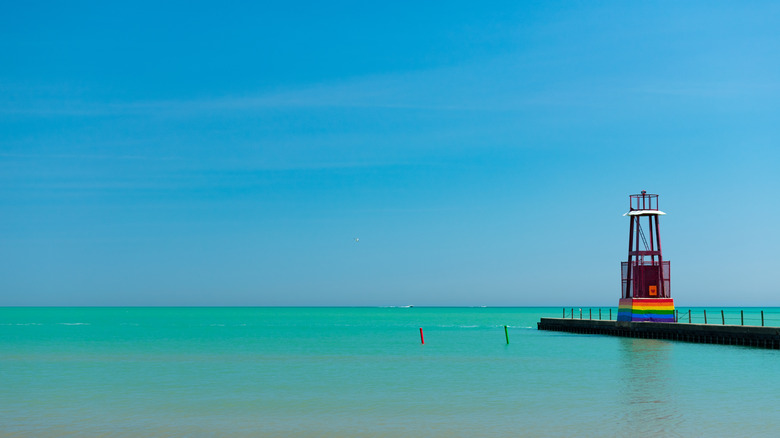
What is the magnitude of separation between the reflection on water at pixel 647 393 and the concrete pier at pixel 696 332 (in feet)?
10.9

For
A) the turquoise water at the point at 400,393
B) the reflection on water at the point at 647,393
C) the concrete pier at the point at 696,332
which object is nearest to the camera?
the reflection on water at the point at 647,393

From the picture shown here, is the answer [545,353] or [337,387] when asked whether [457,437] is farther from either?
[545,353]

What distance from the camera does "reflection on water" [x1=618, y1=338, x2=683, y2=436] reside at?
20.8m

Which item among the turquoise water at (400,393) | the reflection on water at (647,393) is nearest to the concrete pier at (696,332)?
the turquoise water at (400,393)

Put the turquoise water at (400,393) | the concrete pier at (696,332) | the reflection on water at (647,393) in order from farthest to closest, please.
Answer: the concrete pier at (696,332), the turquoise water at (400,393), the reflection on water at (647,393)

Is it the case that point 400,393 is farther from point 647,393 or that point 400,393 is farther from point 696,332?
point 696,332

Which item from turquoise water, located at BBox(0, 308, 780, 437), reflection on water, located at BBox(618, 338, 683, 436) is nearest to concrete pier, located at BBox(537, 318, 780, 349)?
turquoise water, located at BBox(0, 308, 780, 437)

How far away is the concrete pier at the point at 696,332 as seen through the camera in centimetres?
4509

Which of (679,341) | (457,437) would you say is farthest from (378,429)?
(679,341)

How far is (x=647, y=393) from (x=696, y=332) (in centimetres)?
2563

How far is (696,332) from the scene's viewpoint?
5088 centimetres

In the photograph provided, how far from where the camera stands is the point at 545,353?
154 ft

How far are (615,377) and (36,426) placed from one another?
22149mm

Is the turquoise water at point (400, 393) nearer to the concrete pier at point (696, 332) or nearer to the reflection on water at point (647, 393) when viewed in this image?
the reflection on water at point (647, 393)
